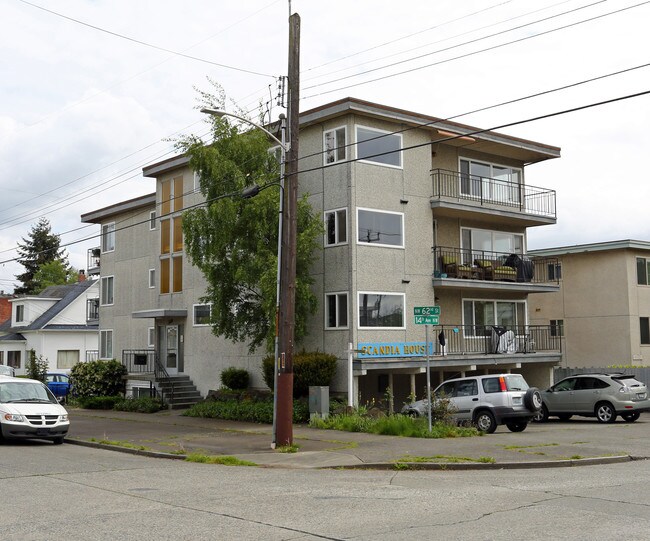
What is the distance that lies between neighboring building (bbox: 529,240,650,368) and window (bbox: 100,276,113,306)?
2146 cm

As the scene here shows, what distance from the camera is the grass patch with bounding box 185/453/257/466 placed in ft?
53.8

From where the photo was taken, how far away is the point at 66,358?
5162cm

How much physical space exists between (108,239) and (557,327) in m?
23.2

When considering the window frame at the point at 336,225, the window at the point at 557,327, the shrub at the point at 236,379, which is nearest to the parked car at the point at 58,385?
the shrub at the point at 236,379

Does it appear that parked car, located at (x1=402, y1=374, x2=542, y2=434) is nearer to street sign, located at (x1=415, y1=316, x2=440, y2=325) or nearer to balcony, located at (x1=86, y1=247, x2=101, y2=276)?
street sign, located at (x1=415, y1=316, x2=440, y2=325)

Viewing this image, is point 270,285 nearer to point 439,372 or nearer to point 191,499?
point 439,372

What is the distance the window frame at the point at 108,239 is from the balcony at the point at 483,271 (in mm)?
19058

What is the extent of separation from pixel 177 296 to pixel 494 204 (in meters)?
14.2

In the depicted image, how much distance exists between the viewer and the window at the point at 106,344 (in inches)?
1569

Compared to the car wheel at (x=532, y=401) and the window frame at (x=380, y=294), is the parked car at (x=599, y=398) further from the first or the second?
the window frame at (x=380, y=294)

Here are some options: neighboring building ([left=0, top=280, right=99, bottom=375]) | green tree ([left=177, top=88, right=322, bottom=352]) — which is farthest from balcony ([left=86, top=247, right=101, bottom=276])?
green tree ([left=177, top=88, right=322, bottom=352])

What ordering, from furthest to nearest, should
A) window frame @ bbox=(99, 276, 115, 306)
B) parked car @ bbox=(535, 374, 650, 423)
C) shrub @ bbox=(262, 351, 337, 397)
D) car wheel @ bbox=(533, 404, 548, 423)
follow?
window frame @ bbox=(99, 276, 115, 306), car wheel @ bbox=(533, 404, 548, 423), shrub @ bbox=(262, 351, 337, 397), parked car @ bbox=(535, 374, 650, 423)

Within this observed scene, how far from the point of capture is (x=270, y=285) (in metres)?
24.1

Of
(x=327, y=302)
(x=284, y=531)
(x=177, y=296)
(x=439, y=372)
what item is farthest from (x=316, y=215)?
(x=284, y=531)
